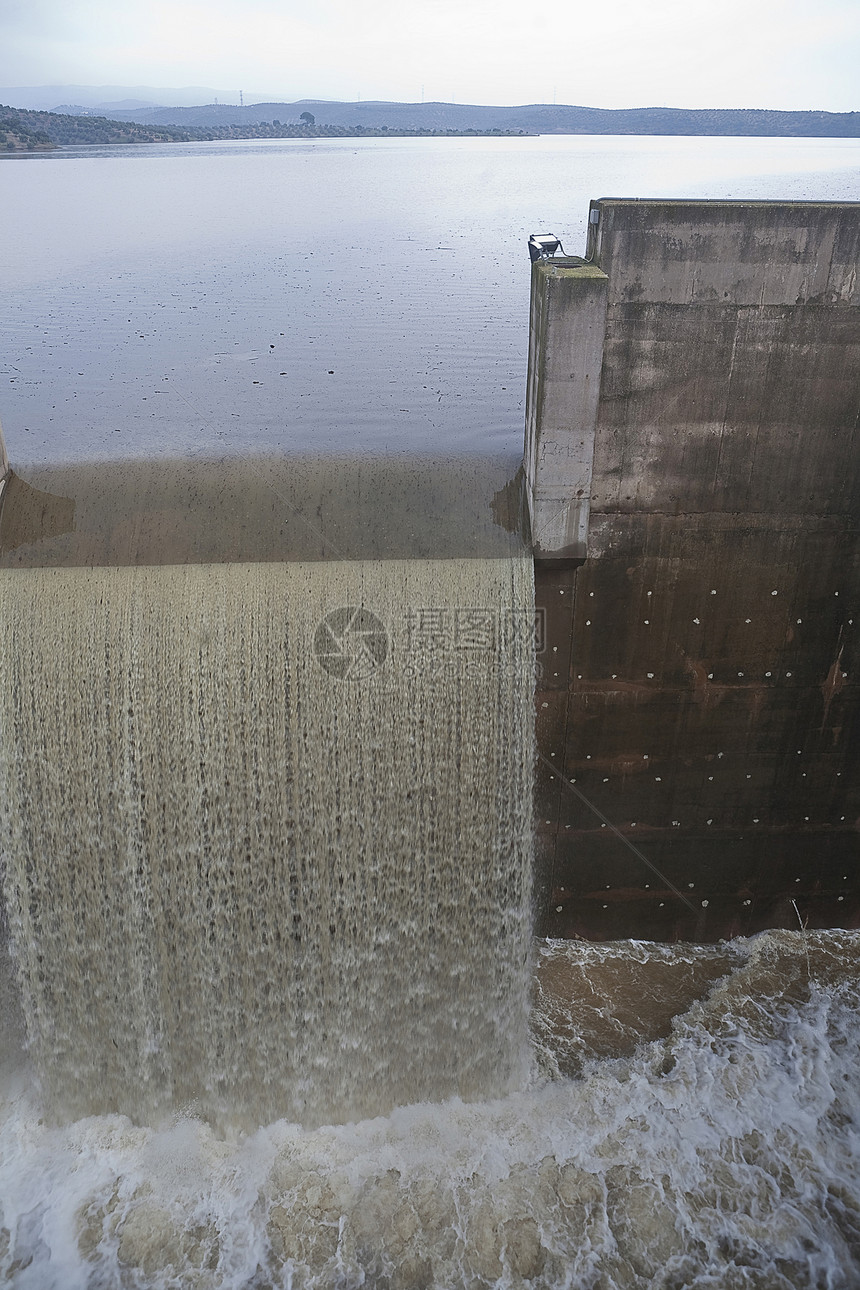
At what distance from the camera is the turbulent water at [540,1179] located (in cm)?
671

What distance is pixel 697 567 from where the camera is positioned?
794 cm

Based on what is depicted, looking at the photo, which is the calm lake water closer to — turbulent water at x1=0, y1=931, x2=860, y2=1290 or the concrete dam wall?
the concrete dam wall

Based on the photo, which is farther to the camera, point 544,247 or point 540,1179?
point 544,247

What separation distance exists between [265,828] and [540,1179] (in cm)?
377

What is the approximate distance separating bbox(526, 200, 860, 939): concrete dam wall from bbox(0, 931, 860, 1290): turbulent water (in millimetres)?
1345

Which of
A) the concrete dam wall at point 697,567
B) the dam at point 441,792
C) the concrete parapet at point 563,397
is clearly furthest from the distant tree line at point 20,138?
the concrete dam wall at point 697,567

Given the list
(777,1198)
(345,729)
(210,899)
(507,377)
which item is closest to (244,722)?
(345,729)

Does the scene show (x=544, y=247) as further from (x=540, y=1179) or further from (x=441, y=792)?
(x=540, y=1179)

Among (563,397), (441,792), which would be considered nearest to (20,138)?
(563,397)

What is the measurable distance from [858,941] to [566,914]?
10.4 feet

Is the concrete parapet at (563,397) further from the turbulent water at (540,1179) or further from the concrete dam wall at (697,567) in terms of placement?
the turbulent water at (540,1179)

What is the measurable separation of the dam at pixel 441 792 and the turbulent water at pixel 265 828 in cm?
3

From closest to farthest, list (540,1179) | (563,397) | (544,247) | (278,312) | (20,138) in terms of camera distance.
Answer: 1. (540,1179)
2. (563,397)
3. (544,247)
4. (278,312)
5. (20,138)

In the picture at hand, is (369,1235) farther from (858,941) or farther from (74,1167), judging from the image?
(858,941)
